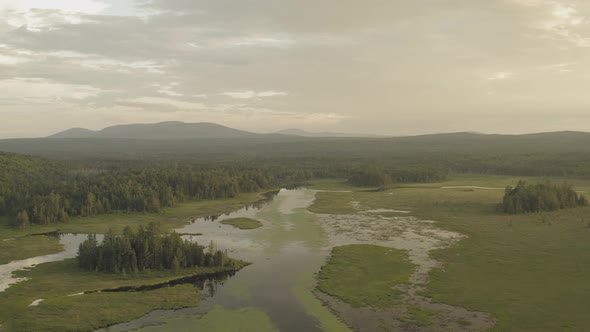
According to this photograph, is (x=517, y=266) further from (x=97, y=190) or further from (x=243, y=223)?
(x=97, y=190)

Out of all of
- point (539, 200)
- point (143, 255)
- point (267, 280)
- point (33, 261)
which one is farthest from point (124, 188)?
point (539, 200)

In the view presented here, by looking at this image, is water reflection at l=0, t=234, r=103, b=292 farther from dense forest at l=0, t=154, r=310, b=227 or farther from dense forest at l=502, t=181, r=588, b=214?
dense forest at l=502, t=181, r=588, b=214

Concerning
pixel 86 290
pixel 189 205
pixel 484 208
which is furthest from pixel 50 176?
pixel 484 208

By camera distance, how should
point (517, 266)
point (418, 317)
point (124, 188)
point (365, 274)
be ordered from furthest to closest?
point (124, 188)
point (517, 266)
point (365, 274)
point (418, 317)

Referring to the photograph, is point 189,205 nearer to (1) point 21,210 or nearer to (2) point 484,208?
(1) point 21,210

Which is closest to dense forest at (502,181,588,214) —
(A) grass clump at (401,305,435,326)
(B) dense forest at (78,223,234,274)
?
(A) grass clump at (401,305,435,326)

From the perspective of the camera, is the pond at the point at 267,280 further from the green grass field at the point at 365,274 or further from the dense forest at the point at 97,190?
the dense forest at the point at 97,190

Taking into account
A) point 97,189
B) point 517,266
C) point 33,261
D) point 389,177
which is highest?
point 97,189
